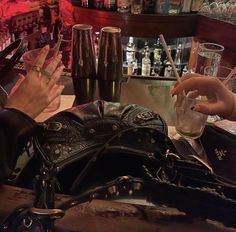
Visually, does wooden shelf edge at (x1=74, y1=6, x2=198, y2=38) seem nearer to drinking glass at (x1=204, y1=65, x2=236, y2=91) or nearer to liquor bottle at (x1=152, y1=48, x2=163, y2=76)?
liquor bottle at (x1=152, y1=48, x2=163, y2=76)

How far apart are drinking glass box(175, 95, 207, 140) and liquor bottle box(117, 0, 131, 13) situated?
1544 mm

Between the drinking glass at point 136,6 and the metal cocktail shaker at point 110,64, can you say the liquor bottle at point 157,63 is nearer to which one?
the drinking glass at point 136,6

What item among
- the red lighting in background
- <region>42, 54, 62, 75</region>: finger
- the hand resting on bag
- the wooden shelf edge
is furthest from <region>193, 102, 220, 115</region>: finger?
the red lighting in background

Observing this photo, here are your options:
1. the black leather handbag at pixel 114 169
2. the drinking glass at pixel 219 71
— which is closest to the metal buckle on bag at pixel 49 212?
the black leather handbag at pixel 114 169

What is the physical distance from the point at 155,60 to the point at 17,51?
5.85ft

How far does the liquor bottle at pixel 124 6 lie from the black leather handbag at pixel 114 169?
1695mm

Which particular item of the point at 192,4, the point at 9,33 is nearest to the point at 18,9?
the point at 9,33

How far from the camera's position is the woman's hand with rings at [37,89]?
24.5 inches

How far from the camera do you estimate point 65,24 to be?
249 cm

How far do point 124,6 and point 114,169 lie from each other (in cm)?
186

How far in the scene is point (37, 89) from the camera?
26.6 inches

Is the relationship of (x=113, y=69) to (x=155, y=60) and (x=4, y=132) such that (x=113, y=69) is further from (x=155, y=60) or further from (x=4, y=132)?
(x=155, y=60)

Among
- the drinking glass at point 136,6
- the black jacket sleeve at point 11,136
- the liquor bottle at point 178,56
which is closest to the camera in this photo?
the black jacket sleeve at point 11,136

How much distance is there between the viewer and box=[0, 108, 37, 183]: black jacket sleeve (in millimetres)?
463
